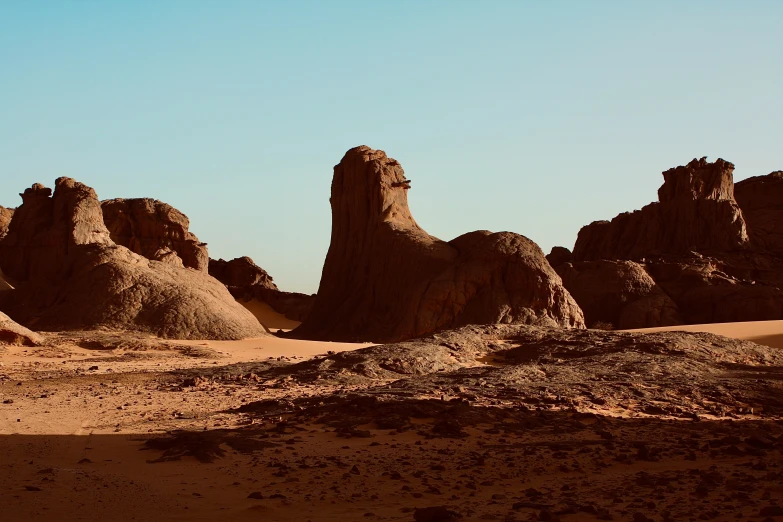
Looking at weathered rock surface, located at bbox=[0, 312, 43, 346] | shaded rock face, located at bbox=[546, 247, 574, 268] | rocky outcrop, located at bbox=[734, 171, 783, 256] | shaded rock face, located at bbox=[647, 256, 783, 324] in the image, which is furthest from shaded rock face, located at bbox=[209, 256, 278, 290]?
weathered rock surface, located at bbox=[0, 312, 43, 346]

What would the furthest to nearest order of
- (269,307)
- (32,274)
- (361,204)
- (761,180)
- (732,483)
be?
(761,180) < (269,307) < (361,204) < (32,274) < (732,483)

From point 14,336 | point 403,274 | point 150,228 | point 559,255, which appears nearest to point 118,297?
point 14,336

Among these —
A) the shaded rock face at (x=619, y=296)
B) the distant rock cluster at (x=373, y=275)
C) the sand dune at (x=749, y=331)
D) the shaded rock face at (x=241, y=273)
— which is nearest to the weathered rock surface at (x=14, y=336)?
the distant rock cluster at (x=373, y=275)

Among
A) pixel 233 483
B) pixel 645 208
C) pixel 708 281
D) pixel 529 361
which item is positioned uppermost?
pixel 645 208

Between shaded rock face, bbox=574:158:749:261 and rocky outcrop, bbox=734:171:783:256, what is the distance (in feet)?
11.5

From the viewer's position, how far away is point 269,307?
51188 mm

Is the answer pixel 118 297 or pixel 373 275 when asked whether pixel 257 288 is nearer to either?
pixel 373 275

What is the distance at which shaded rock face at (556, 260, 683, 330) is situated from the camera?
40.2 meters

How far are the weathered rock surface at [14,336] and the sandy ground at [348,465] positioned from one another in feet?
22.3

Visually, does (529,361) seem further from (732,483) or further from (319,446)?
(732,483)

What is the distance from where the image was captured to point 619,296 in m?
41.7

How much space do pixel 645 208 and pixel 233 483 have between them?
51.3 metres

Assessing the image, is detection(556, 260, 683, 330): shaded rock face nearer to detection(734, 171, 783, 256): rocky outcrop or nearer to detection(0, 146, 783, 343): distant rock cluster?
detection(0, 146, 783, 343): distant rock cluster

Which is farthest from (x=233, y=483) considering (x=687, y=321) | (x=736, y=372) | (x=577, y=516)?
(x=687, y=321)
